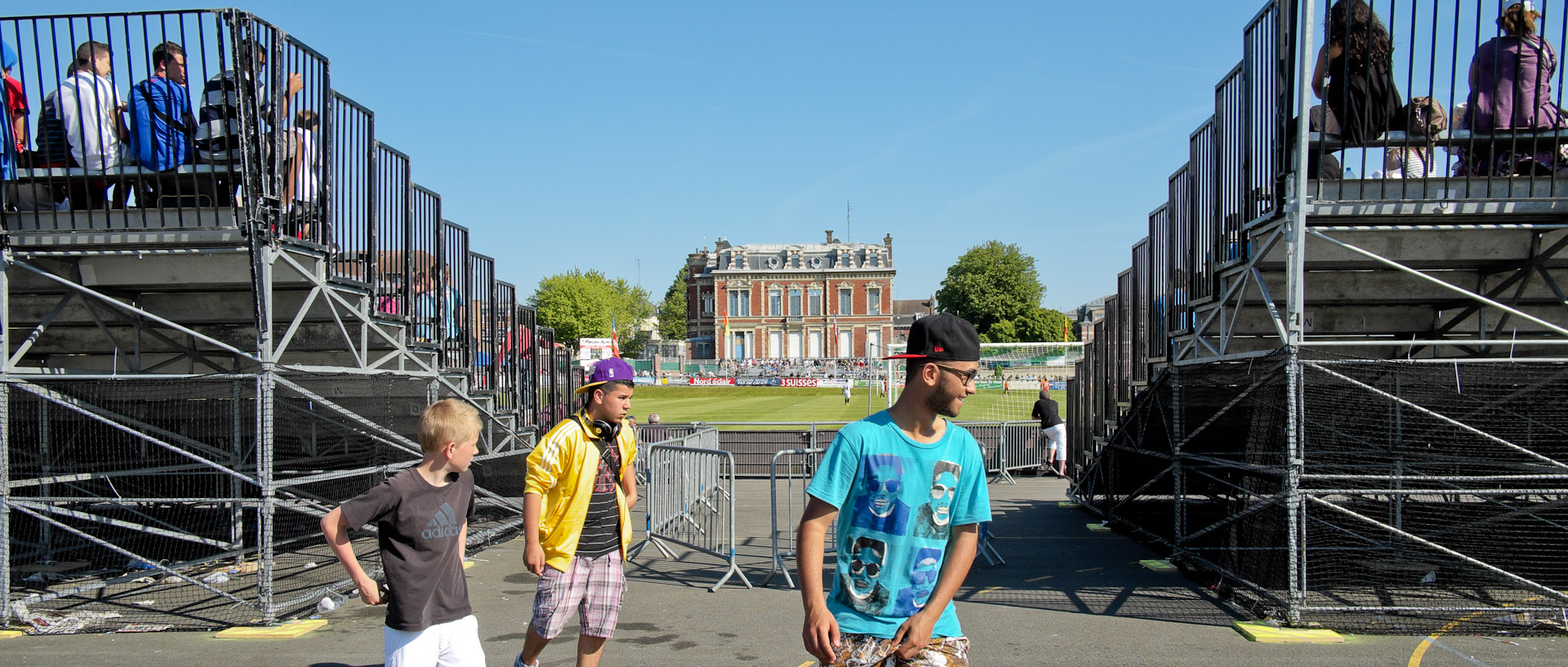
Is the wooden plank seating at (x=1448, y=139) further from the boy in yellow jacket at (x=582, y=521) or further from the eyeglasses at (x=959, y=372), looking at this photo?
the boy in yellow jacket at (x=582, y=521)

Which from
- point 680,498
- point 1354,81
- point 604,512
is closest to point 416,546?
point 604,512

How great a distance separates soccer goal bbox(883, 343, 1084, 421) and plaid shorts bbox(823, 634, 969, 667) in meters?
25.2

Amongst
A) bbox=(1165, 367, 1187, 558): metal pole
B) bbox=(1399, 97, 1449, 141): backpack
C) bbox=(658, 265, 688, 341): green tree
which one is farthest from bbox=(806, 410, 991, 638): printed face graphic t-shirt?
bbox=(658, 265, 688, 341): green tree

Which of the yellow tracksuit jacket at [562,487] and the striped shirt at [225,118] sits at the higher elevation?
the striped shirt at [225,118]

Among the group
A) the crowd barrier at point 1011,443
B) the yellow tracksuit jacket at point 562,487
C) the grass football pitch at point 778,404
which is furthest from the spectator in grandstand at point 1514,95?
the grass football pitch at point 778,404

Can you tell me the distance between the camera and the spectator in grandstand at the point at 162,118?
714 centimetres

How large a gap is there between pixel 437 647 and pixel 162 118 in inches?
216

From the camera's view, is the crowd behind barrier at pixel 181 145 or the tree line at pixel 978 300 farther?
the tree line at pixel 978 300

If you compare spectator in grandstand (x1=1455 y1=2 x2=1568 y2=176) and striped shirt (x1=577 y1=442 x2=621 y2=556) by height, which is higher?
spectator in grandstand (x1=1455 y1=2 x2=1568 y2=176)

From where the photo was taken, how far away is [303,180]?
26.4ft

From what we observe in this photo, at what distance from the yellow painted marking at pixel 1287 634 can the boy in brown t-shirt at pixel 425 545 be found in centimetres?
527

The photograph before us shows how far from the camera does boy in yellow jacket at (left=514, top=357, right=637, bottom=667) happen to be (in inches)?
185

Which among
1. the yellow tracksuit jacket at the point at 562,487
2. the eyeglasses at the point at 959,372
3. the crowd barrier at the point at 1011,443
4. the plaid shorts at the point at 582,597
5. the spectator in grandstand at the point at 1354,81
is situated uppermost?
the spectator in grandstand at the point at 1354,81

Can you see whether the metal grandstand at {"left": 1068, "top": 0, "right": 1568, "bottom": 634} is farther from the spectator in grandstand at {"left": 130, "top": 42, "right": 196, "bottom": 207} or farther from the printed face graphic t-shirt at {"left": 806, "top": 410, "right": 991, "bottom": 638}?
the spectator in grandstand at {"left": 130, "top": 42, "right": 196, "bottom": 207}
